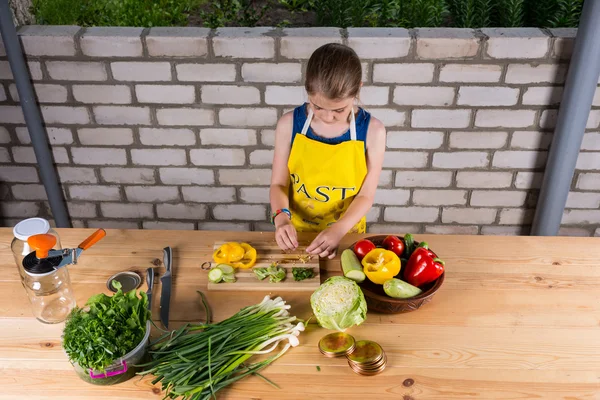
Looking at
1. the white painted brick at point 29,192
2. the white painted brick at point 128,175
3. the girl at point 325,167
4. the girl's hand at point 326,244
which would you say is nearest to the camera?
the girl's hand at point 326,244

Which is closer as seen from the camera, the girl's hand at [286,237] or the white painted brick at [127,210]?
the girl's hand at [286,237]

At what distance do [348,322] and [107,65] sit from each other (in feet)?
7.38

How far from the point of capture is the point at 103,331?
149cm

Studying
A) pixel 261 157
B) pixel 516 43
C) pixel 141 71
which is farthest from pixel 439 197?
pixel 141 71

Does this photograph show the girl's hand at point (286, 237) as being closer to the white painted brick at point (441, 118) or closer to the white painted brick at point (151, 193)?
the white painted brick at point (441, 118)

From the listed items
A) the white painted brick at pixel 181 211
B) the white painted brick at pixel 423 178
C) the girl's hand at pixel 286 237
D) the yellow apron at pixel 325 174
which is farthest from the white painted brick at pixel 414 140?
the girl's hand at pixel 286 237

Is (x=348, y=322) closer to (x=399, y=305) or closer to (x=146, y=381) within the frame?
(x=399, y=305)

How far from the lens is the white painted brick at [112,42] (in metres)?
3.07

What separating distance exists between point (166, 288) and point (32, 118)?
1.96 meters

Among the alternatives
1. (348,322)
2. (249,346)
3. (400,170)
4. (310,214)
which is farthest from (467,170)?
(249,346)

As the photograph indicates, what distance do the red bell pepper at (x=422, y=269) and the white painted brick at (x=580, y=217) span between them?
2.26 meters

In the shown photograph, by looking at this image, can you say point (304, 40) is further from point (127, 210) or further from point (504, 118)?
point (127, 210)

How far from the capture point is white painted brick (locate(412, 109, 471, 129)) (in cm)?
325

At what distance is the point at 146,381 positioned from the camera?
160 cm
